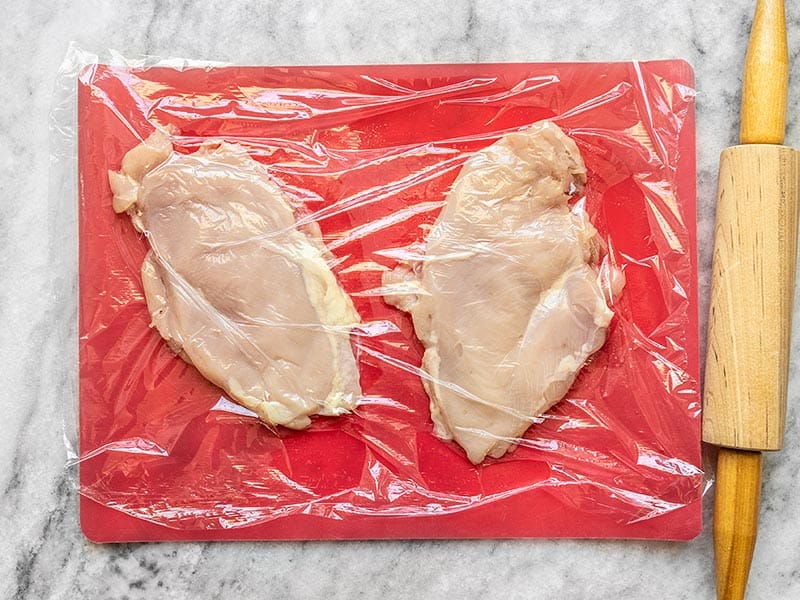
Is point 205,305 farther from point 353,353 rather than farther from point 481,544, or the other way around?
point 481,544

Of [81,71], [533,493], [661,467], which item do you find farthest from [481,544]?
[81,71]

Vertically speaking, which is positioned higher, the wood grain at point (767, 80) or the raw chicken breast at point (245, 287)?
the wood grain at point (767, 80)

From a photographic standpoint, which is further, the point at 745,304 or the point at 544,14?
the point at 544,14

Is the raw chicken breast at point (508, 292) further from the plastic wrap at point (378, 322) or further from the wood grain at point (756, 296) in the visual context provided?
the wood grain at point (756, 296)

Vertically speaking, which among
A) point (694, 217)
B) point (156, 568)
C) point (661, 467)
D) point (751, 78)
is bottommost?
point (156, 568)

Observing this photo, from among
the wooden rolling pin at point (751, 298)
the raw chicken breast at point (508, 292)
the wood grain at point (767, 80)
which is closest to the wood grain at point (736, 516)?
the wooden rolling pin at point (751, 298)

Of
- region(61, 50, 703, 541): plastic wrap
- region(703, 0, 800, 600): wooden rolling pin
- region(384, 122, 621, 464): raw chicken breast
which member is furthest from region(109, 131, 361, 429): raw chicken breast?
region(703, 0, 800, 600): wooden rolling pin
